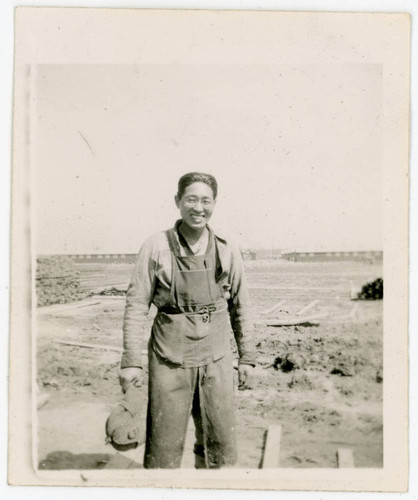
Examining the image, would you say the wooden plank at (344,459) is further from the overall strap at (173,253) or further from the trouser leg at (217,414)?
the overall strap at (173,253)

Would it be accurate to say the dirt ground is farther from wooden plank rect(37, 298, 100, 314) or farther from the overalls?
the overalls

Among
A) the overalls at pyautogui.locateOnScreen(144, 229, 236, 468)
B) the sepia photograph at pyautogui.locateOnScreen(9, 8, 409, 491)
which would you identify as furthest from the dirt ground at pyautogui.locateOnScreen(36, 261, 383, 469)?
the overalls at pyautogui.locateOnScreen(144, 229, 236, 468)

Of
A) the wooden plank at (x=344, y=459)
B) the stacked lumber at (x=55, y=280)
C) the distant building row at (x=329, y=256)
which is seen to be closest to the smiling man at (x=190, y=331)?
the distant building row at (x=329, y=256)

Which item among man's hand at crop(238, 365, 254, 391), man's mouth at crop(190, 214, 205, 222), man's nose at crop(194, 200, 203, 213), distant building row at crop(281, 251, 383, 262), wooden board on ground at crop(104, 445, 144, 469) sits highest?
man's nose at crop(194, 200, 203, 213)

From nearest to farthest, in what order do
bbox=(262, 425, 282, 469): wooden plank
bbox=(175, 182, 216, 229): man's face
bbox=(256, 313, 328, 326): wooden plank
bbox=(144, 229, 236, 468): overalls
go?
bbox=(144, 229, 236, 468): overalls
bbox=(175, 182, 216, 229): man's face
bbox=(262, 425, 282, 469): wooden plank
bbox=(256, 313, 328, 326): wooden plank

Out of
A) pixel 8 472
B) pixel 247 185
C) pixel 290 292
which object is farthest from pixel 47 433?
pixel 247 185

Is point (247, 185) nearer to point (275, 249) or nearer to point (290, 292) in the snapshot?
point (275, 249)

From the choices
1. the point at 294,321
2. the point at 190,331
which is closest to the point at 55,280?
the point at 190,331
